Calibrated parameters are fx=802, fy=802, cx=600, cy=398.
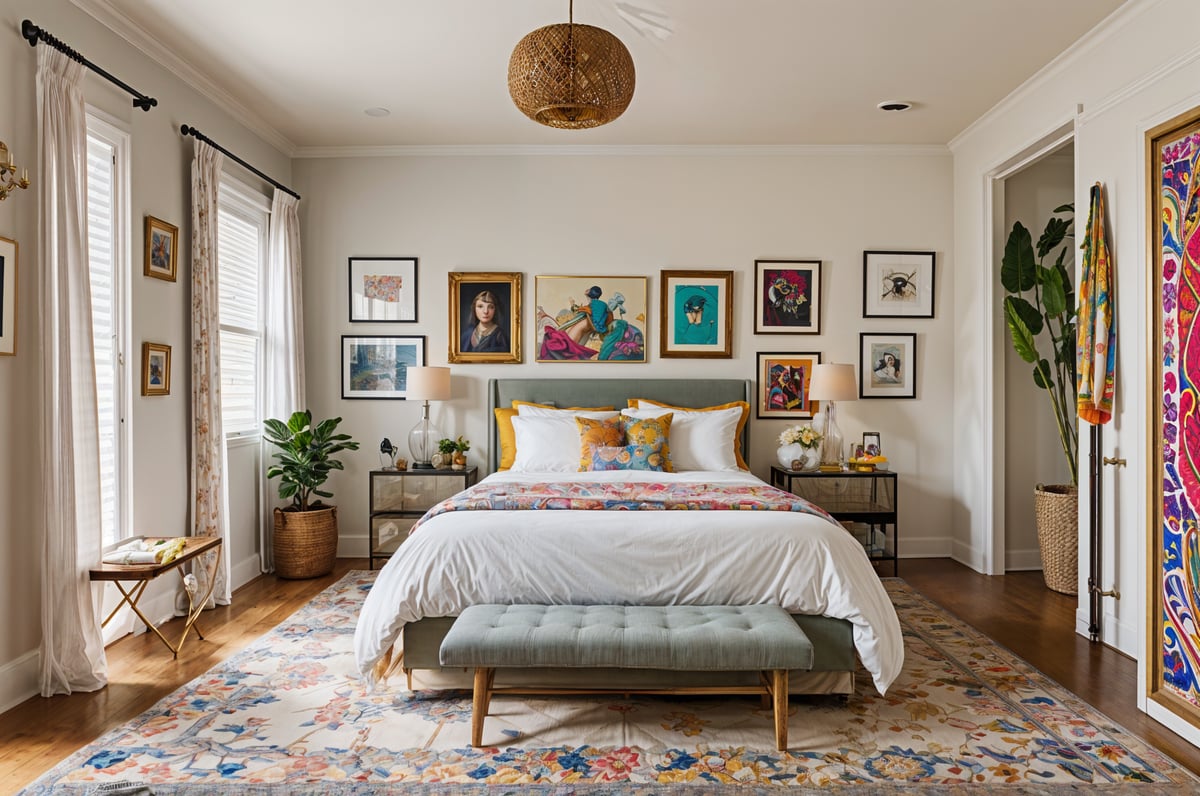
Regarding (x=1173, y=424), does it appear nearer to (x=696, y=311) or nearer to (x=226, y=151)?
(x=696, y=311)

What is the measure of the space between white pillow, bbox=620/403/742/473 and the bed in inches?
70.6

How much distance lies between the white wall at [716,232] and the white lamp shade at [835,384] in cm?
38

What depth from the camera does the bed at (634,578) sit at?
9.71ft

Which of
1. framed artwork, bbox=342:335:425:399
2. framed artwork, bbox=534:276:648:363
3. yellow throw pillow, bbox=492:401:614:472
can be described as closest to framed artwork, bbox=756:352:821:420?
framed artwork, bbox=534:276:648:363

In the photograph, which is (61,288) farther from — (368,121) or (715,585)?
(715,585)

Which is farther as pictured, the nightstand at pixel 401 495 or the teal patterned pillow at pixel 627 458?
A: the nightstand at pixel 401 495

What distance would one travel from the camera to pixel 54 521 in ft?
10.1

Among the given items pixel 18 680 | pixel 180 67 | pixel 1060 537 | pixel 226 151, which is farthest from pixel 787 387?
pixel 18 680

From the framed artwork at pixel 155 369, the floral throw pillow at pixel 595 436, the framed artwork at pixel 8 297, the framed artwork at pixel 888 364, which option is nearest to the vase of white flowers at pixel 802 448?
the framed artwork at pixel 888 364

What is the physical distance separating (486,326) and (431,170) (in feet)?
3.83

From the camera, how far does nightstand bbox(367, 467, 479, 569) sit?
17.3ft

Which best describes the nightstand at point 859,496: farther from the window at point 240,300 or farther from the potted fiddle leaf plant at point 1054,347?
the window at point 240,300

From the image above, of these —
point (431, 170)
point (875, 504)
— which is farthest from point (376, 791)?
point (431, 170)

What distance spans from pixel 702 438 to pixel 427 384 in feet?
6.00
